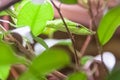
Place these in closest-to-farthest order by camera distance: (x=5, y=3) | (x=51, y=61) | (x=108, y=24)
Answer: (x=51, y=61), (x=5, y=3), (x=108, y=24)

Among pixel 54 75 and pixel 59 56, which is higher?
pixel 59 56

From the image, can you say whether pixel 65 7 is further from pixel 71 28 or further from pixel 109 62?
pixel 71 28

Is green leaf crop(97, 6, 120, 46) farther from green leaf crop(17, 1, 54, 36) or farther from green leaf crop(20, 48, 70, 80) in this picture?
green leaf crop(20, 48, 70, 80)

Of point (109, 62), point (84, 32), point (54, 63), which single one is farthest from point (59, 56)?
point (109, 62)

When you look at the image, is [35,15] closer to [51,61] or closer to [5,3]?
[5,3]

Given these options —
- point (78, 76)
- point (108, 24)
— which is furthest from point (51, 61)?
point (108, 24)

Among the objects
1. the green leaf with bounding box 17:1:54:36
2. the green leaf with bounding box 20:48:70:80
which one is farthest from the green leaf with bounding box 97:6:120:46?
the green leaf with bounding box 20:48:70:80
